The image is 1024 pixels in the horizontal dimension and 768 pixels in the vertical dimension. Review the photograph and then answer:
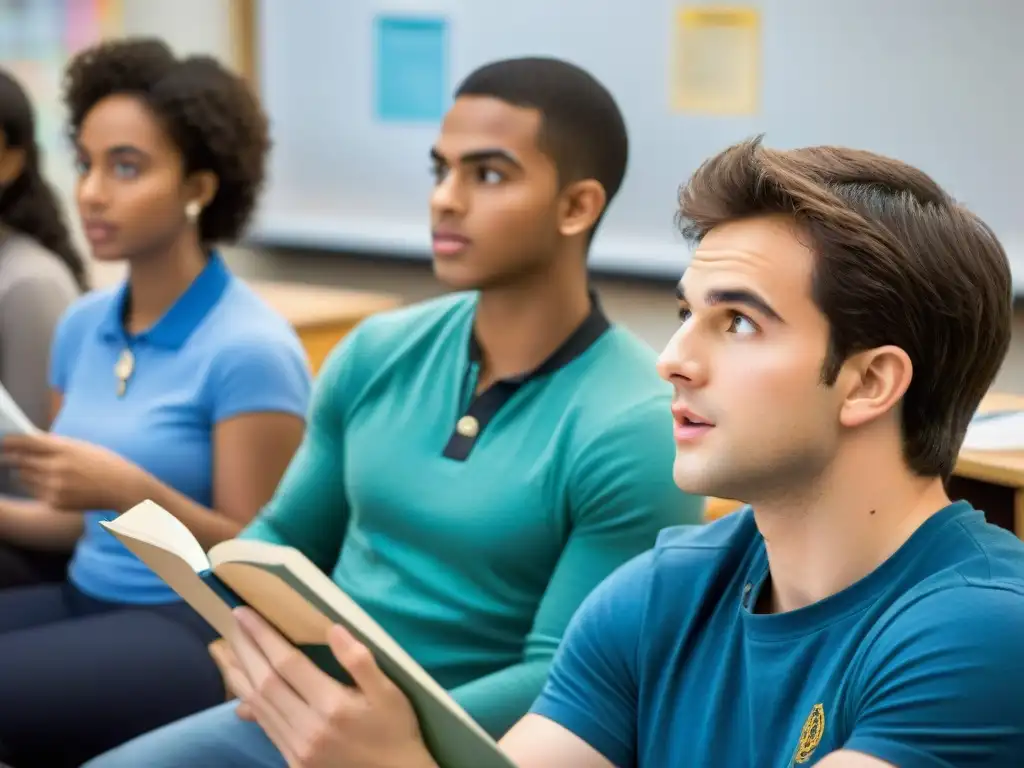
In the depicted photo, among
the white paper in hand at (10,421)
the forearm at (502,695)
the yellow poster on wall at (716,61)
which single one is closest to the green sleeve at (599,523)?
the forearm at (502,695)

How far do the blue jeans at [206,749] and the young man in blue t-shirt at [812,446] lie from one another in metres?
0.52

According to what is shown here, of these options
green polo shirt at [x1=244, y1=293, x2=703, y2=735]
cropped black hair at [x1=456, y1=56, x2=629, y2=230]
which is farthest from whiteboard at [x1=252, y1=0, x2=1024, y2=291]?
green polo shirt at [x1=244, y1=293, x2=703, y2=735]

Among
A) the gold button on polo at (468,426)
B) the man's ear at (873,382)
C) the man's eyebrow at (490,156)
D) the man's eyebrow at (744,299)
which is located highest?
the man's eyebrow at (490,156)

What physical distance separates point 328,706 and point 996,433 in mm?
1102

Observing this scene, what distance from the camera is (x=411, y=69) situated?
3.61 metres

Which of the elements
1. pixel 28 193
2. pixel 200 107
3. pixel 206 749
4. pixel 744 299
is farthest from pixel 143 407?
pixel 744 299

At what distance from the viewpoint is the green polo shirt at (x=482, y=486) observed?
1523 mm

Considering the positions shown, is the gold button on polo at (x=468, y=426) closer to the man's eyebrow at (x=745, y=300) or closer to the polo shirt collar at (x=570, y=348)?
the polo shirt collar at (x=570, y=348)

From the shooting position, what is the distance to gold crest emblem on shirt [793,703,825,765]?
3.31ft

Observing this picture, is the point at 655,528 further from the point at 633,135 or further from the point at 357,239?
the point at 357,239

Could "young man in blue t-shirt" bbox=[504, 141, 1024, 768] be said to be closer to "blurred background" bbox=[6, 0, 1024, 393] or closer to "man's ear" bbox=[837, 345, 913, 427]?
"man's ear" bbox=[837, 345, 913, 427]

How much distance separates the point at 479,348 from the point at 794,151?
0.65m

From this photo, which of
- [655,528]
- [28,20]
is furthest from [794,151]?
[28,20]

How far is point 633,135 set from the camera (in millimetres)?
3244
